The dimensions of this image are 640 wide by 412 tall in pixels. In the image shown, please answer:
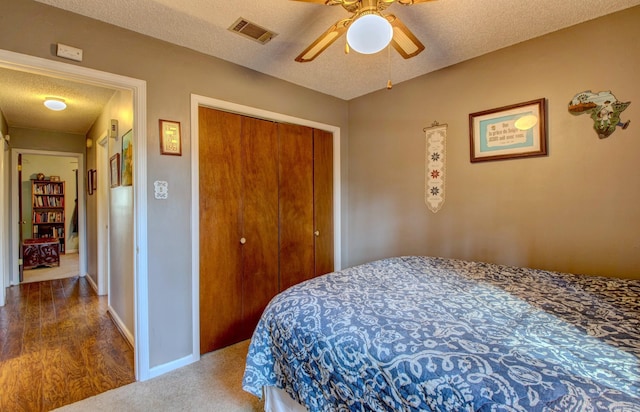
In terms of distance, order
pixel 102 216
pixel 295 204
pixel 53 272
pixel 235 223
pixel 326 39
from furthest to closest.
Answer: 1. pixel 53 272
2. pixel 102 216
3. pixel 295 204
4. pixel 235 223
5. pixel 326 39

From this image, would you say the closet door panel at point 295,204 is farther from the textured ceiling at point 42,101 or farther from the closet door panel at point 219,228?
the textured ceiling at point 42,101

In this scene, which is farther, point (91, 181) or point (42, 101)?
point (91, 181)

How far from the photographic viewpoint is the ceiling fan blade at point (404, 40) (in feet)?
4.84

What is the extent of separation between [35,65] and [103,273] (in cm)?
310

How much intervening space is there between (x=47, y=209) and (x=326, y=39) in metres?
8.01

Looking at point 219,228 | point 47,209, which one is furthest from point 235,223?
point 47,209

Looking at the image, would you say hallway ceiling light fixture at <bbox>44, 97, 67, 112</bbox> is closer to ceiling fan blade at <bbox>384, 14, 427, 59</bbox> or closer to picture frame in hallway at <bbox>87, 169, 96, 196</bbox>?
picture frame in hallway at <bbox>87, 169, 96, 196</bbox>

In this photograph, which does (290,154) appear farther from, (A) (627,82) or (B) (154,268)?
(A) (627,82)

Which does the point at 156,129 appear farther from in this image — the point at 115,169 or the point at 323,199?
the point at 323,199

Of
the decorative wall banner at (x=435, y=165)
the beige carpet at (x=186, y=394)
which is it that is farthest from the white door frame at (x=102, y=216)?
the decorative wall banner at (x=435, y=165)

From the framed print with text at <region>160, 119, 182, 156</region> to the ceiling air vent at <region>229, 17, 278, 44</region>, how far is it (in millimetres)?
800

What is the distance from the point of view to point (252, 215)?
2.72 m

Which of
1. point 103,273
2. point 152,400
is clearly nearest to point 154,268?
point 152,400

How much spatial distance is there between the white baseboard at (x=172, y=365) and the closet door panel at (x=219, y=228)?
0.12 metres
